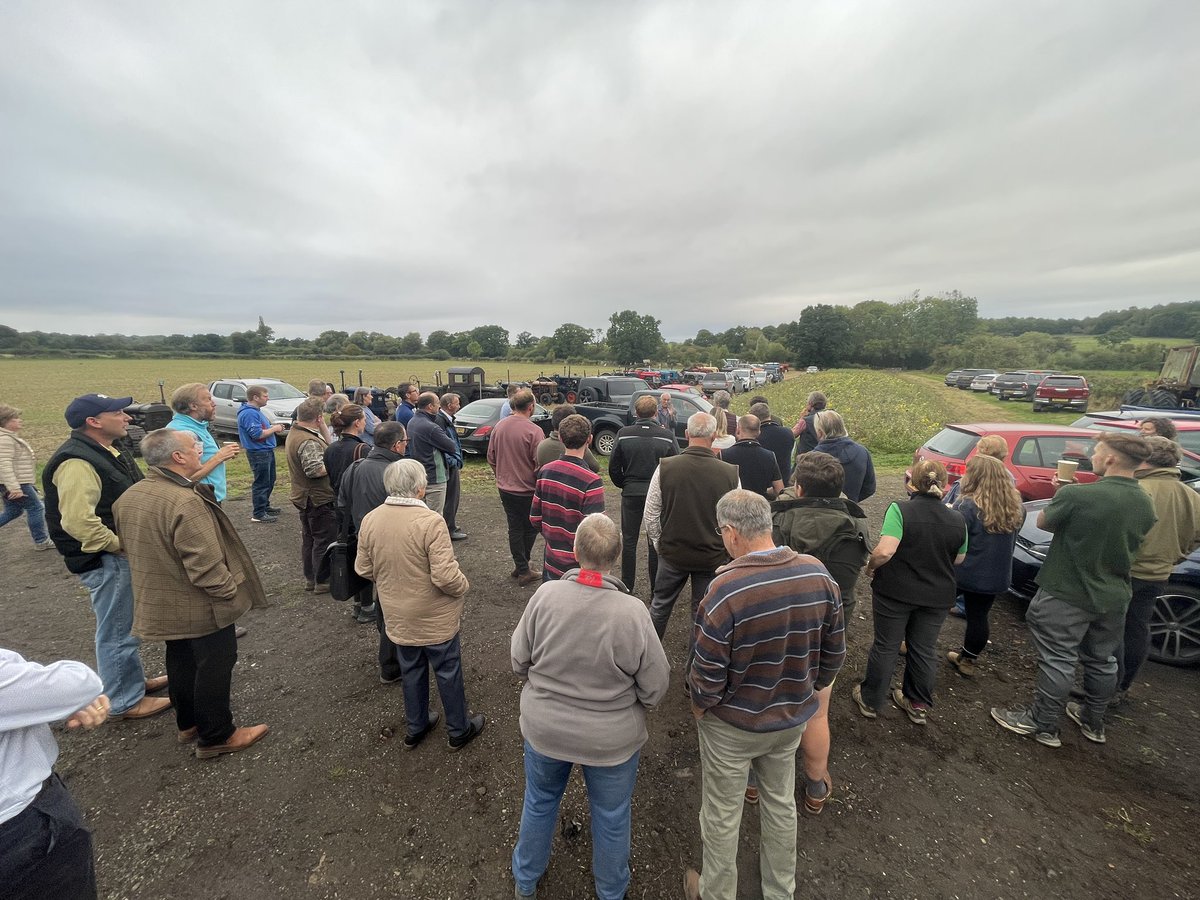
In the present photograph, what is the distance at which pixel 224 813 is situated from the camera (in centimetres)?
253

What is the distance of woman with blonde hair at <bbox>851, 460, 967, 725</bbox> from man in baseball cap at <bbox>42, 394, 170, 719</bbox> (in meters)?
4.65

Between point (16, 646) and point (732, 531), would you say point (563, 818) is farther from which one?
point (16, 646)

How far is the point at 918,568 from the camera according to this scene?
112 inches

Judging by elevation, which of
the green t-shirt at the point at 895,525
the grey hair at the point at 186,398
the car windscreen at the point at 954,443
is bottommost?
the car windscreen at the point at 954,443

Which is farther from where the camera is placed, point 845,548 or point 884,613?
point 884,613

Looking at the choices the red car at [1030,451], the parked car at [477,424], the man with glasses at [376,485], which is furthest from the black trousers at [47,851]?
the parked car at [477,424]

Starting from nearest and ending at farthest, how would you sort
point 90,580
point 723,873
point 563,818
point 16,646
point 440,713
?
point 723,873
point 563,818
point 90,580
point 440,713
point 16,646

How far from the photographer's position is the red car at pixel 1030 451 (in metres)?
6.14

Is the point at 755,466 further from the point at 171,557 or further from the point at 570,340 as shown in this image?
the point at 570,340

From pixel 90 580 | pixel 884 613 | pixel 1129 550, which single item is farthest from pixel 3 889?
pixel 1129 550

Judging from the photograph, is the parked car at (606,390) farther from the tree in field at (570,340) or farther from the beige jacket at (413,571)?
the tree in field at (570,340)

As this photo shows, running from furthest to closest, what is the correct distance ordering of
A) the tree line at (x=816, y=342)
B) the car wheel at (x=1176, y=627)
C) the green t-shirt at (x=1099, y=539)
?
the tree line at (x=816, y=342) < the car wheel at (x=1176, y=627) < the green t-shirt at (x=1099, y=539)

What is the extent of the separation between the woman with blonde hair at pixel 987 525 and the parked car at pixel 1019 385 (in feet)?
95.0

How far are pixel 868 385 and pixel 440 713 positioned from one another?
23.1m
